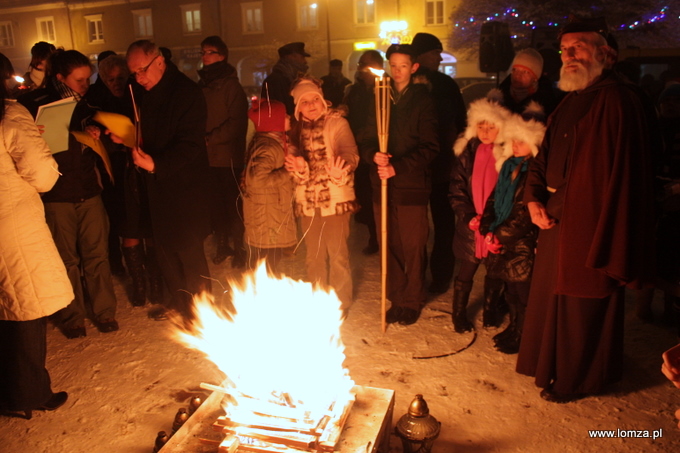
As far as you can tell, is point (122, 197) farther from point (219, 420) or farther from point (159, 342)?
point (219, 420)

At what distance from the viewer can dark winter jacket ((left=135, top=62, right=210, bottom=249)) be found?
4.18 m

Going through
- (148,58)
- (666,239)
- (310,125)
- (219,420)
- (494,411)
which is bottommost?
(494,411)

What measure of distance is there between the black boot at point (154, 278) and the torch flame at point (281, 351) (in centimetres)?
210

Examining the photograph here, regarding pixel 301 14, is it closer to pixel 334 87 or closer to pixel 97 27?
pixel 97 27

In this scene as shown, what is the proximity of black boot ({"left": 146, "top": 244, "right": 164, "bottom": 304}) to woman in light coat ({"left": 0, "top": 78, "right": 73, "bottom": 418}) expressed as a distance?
5.74ft

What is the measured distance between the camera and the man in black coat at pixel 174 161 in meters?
4.12

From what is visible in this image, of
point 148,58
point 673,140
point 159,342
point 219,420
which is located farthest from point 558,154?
point 159,342

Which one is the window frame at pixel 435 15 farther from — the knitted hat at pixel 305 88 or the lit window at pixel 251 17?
the knitted hat at pixel 305 88

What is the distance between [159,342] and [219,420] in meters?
2.18

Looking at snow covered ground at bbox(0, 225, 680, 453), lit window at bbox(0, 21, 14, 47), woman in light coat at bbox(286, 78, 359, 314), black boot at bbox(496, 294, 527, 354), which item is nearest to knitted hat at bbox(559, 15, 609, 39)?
woman in light coat at bbox(286, 78, 359, 314)

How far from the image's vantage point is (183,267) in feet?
15.2

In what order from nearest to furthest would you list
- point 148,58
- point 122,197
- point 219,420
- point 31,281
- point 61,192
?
point 219,420
point 31,281
point 148,58
point 61,192
point 122,197

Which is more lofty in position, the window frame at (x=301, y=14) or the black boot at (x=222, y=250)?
the window frame at (x=301, y=14)

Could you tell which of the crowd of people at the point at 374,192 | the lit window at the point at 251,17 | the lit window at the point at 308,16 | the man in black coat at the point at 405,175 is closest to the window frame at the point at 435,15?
the lit window at the point at 308,16
